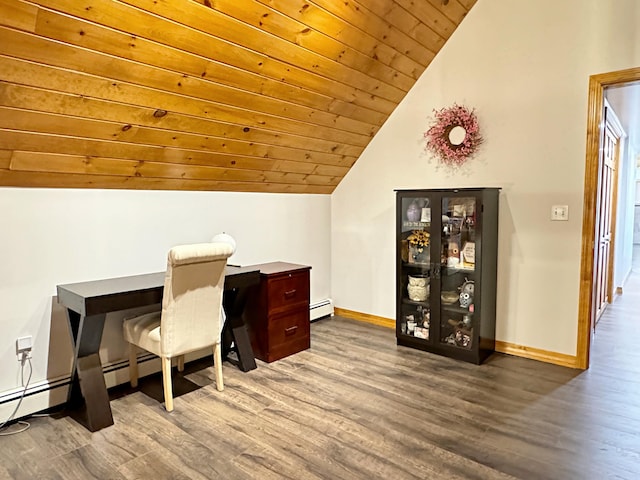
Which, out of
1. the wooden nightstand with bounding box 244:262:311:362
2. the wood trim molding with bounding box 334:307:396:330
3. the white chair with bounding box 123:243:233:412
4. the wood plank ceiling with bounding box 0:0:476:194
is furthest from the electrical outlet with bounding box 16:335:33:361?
the wood trim molding with bounding box 334:307:396:330

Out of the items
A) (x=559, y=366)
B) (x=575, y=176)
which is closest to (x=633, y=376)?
(x=559, y=366)

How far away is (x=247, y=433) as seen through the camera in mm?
2346

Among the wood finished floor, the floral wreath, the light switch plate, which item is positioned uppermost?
the floral wreath

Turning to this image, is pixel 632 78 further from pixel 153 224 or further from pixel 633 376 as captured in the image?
pixel 153 224

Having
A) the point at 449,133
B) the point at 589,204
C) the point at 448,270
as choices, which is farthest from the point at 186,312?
the point at 589,204

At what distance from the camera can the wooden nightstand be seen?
3322 mm

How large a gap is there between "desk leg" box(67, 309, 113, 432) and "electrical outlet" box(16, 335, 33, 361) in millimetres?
248

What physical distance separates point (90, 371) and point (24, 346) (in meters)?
0.44

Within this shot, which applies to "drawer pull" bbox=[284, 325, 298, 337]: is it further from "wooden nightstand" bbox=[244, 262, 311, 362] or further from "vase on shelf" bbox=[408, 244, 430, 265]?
"vase on shelf" bbox=[408, 244, 430, 265]

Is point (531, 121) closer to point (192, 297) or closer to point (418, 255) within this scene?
point (418, 255)

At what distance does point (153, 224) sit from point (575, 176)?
10.2 ft

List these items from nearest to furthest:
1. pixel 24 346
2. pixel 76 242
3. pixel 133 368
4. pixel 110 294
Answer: pixel 110 294 < pixel 24 346 < pixel 76 242 < pixel 133 368

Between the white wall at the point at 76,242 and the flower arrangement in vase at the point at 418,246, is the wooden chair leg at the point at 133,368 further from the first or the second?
the flower arrangement in vase at the point at 418,246

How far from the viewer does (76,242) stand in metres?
2.69
